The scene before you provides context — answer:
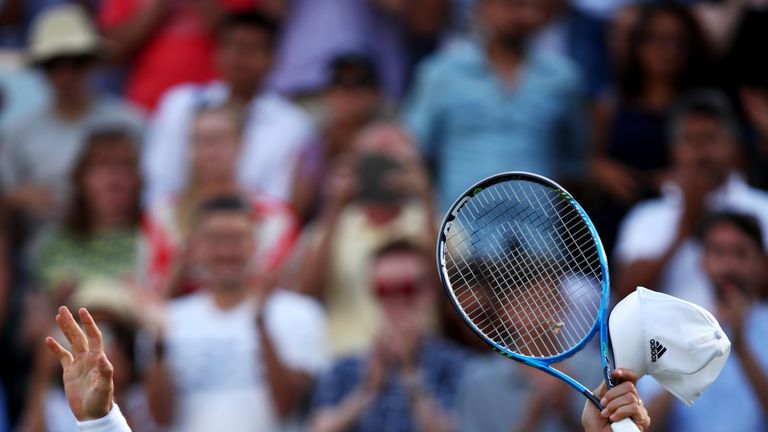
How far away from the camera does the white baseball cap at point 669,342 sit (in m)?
4.21

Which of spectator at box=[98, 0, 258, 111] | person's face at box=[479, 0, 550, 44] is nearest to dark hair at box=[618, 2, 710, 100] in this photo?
person's face at box=[479, 0, 550, 44]

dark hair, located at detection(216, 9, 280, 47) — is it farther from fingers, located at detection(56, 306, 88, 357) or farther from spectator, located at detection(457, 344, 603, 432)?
fingers, located at detection(56, 306, 88, 357)

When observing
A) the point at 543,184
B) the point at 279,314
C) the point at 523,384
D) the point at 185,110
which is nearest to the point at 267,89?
the point at 185,110

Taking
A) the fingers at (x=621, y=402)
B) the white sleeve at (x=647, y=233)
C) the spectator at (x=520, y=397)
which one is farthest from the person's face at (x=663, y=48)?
the fingers at (x=621, y=402)

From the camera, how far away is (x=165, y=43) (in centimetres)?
961

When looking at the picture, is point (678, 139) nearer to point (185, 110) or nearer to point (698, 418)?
point (698, 418)

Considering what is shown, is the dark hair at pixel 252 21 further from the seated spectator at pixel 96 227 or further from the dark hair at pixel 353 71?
the seated spectator at pixel 96 227

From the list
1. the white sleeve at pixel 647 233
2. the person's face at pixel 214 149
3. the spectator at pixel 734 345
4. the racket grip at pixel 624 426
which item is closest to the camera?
the racket grip at pixel 624 426

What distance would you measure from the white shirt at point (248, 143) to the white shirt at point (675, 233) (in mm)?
1879

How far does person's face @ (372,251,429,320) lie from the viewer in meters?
7.52

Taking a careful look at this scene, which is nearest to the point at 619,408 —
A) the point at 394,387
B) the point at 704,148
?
the point at 394,387

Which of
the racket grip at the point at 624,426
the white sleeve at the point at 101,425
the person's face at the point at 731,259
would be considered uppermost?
the white sleeve at the point at 101,425

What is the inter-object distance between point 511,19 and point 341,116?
41.4 inches

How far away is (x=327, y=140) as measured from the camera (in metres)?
8.95
